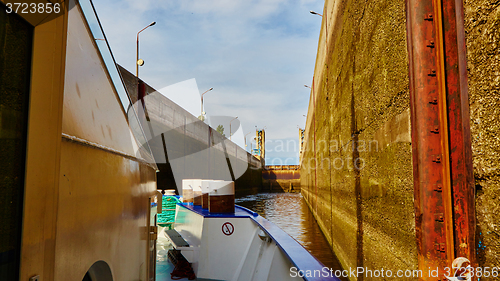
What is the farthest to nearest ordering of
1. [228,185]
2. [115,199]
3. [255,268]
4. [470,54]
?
[228,185] → [255,268] → [470,54] → [115,199]

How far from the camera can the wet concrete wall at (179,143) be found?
1412cm

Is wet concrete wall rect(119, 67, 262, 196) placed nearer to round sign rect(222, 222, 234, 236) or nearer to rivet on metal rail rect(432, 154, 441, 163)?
round sign rect(222, 222, 234, 236)

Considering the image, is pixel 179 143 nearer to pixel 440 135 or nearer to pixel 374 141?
pixel 374 141

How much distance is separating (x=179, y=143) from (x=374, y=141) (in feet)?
52.8

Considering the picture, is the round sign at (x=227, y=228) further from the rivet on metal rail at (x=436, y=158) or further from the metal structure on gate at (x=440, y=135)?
the rivet on metal rail at (x=436, y=158)

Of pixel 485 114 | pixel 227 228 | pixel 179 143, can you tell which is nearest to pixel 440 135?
pixel 485 114

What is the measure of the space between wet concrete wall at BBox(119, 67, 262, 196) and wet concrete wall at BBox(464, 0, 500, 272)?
10.4 m

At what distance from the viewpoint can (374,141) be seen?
393 cm

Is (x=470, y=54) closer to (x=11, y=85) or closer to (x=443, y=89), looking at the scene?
(x=443, y=89)

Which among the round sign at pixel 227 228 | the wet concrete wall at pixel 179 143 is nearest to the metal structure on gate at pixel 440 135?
the round sign at pixel 227 228

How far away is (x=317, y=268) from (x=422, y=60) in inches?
77.2

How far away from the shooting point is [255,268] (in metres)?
4.38

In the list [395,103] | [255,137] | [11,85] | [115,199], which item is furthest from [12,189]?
[255,137]

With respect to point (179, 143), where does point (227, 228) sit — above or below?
below
